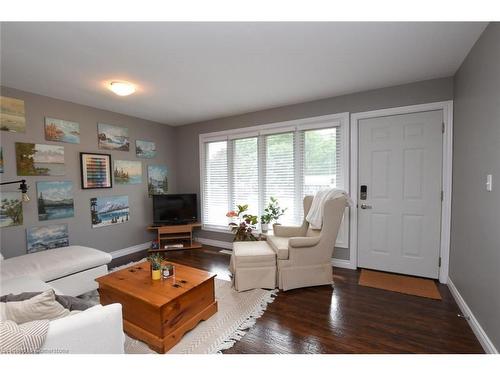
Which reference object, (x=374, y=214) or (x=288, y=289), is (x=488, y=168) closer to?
(x=374, y=214)

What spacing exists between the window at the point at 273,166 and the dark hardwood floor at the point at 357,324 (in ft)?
3.22

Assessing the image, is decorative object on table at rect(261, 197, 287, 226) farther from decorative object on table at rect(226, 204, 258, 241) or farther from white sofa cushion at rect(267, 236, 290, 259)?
white sofa cushion at rect(267, 236, 290, 259)

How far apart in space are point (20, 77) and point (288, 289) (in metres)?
3.76

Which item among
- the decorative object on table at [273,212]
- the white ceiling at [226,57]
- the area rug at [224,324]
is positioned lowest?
the area rug at [224,324]

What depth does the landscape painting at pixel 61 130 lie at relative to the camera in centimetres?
302

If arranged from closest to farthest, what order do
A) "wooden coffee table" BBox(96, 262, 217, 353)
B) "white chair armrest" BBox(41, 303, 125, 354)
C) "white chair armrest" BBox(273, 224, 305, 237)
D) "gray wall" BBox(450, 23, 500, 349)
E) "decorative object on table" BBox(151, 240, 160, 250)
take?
"white chair armrest" BBox(41, 303, 125, 354) → "gray wall" BBox(450, 23, 500, 349) → "wooden coffee table" BBox(96, 262, 217, 353) → "white chair armrest" BBox(273, 224, 305, 237) → "decorative object on table" BBox(151, 240, 160, 250)

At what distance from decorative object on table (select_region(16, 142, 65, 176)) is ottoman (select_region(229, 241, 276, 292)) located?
2.73 m

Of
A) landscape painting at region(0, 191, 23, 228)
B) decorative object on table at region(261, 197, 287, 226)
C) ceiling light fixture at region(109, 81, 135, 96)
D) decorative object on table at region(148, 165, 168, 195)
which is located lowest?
decorative object on table at region(261, 197, 287, 226)

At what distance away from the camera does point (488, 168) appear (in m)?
1.67

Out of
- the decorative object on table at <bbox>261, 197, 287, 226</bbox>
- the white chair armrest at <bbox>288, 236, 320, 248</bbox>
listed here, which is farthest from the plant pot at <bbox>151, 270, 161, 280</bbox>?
the decorative object on table at <bbox>261, 197, 287, 226</bbox>

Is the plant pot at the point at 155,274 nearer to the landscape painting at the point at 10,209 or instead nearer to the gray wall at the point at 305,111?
the landscape painting at the point at 10,209

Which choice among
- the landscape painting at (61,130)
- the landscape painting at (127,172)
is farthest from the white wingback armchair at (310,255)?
the landscape painting at (61,130)

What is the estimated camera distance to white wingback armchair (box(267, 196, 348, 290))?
257 centimetres

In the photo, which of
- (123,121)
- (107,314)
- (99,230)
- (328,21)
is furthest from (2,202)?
(328,21)
